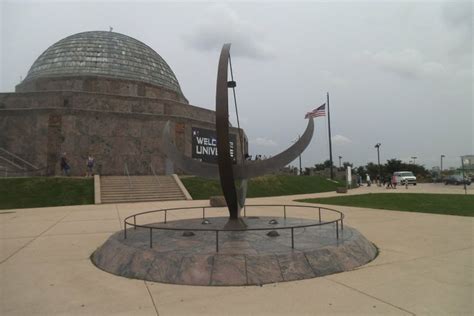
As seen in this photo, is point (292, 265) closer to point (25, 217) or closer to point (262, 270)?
point (262, 270)

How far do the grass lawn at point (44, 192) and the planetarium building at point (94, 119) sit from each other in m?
2.88

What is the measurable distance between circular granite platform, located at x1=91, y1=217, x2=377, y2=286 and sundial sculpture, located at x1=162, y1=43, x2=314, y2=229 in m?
0.79

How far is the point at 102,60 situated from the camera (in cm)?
2534

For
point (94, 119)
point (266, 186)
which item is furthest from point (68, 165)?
point (266, 186)

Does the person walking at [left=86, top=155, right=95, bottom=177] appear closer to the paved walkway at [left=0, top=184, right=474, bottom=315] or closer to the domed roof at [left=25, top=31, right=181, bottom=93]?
the domed roof at [left=25, top=31, right=181, bottom=93]

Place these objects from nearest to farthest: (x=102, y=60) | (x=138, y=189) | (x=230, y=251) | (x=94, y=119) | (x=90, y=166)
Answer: (x=230, y=251)
(x=138, y=189)
(x=90, y=166)
(x=94, y=119)
(x=102, y=60)

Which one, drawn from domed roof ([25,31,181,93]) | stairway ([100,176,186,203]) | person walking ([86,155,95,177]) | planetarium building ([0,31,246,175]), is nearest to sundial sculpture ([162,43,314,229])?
stairway ([100,176,186,203])

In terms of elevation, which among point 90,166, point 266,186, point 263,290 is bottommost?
point 263,290

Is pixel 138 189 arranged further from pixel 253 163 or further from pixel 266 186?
pixel 253 163

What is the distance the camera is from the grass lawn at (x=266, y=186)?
16672 mm

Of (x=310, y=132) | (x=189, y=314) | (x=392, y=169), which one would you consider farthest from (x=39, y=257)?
(x=392, y=169)

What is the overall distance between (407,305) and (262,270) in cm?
140

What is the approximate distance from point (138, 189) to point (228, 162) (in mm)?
11486

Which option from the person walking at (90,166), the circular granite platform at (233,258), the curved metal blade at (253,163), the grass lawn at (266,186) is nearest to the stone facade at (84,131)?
the person walking at (90,166)
